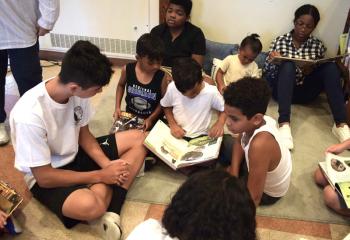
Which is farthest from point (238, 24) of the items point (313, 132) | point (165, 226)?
point (165, 226)

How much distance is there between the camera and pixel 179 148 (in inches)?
63.4

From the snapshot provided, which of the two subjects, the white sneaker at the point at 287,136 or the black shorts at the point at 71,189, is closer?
the black shorts at the point at 71,189

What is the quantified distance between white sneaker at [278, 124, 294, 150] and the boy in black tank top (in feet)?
2.24

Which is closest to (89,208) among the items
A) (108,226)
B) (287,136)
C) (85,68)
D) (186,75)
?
(108,226)

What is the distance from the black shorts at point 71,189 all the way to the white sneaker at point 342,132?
1231mm

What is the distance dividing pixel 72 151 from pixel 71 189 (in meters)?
0.15

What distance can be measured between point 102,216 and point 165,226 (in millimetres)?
618

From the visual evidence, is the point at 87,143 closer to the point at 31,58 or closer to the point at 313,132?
the point at 31,58

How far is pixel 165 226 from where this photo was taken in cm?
78

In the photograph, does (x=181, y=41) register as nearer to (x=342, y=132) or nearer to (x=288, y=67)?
(x=288, y=67)

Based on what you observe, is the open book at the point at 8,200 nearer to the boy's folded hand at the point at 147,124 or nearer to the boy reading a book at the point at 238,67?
the boy's folded hand at the point at 147,124

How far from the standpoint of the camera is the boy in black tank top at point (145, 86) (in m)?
1.66

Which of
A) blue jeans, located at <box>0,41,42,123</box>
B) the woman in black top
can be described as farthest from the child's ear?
blue jeans, located at <box>0,41,42,123</box>

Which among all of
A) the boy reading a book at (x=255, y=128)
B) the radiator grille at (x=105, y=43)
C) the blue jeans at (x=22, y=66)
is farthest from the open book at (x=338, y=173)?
the radiator grille at (x=105, y=43)
